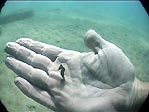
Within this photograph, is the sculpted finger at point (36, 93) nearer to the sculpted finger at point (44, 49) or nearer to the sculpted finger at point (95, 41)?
the sculpted finger at point (44, 49)

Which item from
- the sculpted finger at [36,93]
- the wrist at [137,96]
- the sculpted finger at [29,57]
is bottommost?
the sculpted finger at [36,93]

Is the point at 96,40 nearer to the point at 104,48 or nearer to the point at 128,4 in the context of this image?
the point at 104,48

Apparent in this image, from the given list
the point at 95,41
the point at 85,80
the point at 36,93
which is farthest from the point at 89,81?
the point at 36,93

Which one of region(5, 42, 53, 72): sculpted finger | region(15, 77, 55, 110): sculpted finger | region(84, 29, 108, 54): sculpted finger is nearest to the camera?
region(15, 77, 55, 110): sculpted finger

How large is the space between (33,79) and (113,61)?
1278mm

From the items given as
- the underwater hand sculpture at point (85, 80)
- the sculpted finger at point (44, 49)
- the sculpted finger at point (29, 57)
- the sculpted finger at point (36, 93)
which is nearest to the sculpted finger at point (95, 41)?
the underwater hand sculpture at point (85, 80)

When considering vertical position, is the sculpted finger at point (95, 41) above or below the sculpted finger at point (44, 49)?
above

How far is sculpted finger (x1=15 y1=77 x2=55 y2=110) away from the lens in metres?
3.64

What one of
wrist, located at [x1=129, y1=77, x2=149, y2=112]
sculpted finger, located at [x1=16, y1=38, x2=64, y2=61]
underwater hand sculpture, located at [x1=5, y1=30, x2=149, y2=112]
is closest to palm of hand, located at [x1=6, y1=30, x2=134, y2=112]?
underwater hand sculpture, located at [x1=5, y1=30, x2=149, y2=112]

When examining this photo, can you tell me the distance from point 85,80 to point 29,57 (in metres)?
1.14

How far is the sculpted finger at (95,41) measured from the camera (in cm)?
385

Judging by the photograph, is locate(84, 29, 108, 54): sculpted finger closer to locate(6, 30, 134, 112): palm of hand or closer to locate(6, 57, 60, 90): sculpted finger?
locate(6, 30, 134, 112): palm of hand

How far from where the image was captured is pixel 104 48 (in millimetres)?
3775

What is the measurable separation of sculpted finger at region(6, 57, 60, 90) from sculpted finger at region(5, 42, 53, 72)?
6.0 inches
